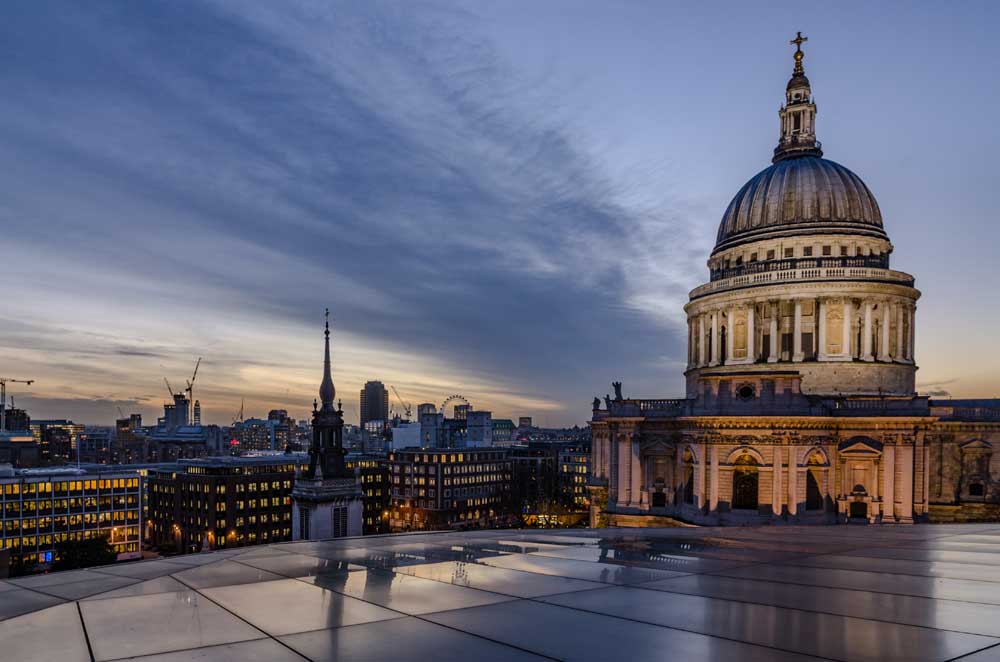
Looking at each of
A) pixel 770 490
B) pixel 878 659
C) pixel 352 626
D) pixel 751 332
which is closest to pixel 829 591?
pixel 878 659

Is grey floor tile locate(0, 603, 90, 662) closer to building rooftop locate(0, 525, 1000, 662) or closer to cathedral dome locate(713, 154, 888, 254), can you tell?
building rooftop locate(0, 525, 1000, 662)

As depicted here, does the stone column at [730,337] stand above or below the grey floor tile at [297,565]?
above

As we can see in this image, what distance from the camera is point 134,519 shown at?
150000 millimetres

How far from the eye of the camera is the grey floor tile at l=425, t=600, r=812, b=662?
→ 8.95 m

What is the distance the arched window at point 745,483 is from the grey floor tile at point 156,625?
62243mm

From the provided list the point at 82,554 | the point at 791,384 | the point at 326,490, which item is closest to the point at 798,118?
the point at 791,384

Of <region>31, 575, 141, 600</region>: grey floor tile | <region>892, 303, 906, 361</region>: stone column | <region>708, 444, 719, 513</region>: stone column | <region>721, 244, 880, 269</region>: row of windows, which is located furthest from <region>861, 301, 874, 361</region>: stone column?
<region>31, 575, 141, 600</region>: grey floor tile

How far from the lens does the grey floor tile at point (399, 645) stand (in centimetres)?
887

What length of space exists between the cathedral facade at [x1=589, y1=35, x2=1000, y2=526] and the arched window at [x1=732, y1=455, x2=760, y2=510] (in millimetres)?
100

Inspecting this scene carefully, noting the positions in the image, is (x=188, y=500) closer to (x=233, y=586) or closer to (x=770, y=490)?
(x=770, y=490)

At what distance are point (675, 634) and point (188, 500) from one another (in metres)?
174

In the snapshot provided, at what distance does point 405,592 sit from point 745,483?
61.0 m

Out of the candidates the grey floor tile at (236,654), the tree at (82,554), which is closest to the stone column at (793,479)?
the grey floor tile at (236,654)

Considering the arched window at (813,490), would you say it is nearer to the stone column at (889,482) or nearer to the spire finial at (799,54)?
the stone column at (889,482)
